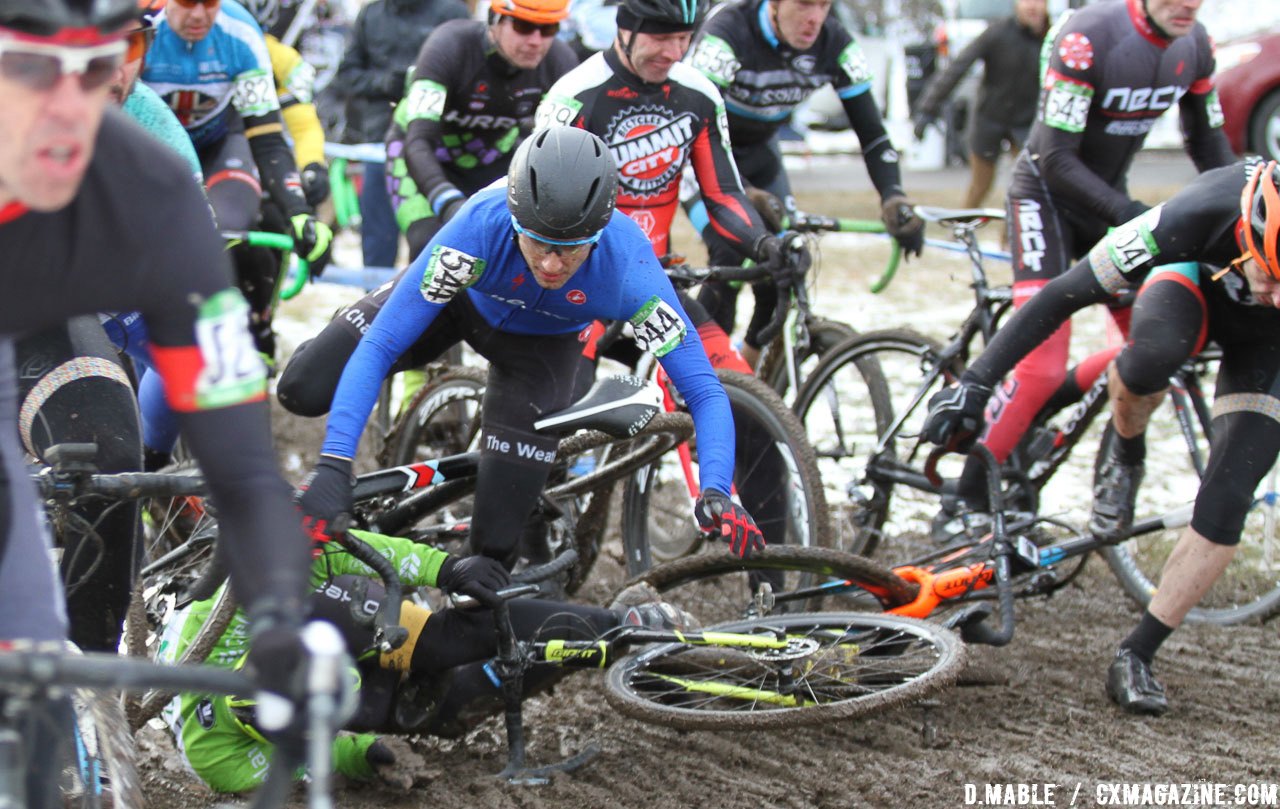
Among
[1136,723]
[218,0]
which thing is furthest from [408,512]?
[218,0]

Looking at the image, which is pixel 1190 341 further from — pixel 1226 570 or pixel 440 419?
pixel 440 419

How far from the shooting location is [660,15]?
18.3ft

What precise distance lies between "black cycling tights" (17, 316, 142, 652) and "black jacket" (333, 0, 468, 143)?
549 cm

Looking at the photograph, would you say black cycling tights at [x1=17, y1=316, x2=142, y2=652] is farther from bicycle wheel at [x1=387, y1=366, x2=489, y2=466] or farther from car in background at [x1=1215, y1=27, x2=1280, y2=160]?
car in background at [x1=1215, y1=27, x2=1280, y2=160]

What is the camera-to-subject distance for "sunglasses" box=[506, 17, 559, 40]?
636cm

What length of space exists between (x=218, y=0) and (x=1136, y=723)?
4.64 m

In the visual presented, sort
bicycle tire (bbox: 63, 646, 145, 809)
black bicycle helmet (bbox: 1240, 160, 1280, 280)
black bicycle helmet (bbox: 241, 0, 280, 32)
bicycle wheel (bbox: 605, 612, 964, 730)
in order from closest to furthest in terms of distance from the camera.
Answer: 1. bicycle tire (bbox: 63, 646, 145, 809)
2. bicycle wheel (bbox: 605, 612, 964, 730)
3. black bicycle helmet (bbox: 1240, 160, 1280, 280)
4. black bicycle helmet (bbox: 241, 0, 280, 32)

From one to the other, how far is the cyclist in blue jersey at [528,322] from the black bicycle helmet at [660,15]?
56.8 inches

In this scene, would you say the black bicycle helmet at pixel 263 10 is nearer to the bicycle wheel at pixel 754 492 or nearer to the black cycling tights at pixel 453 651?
the bicycle wheel at pixel 754 492

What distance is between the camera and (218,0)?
20.2 feet

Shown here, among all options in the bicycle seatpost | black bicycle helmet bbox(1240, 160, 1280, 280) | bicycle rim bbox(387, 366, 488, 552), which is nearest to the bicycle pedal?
black bicycle helmet bbox(1240, 160, 1280, 280)

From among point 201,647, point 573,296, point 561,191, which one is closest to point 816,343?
point 573,296

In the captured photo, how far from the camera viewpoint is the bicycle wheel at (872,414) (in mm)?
5926

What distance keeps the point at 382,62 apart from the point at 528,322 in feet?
16.4
